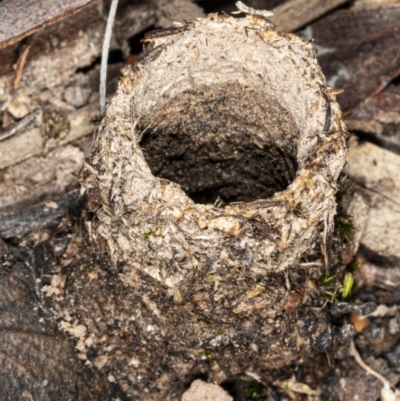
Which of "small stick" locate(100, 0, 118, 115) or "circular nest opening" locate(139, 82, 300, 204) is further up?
"small stick" locate(100, 0, 118, 115)

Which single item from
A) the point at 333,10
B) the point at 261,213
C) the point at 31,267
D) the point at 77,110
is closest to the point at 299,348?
the point at 261,213

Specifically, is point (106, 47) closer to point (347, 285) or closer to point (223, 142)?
A: point (223, 142)

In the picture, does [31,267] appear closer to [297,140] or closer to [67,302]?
[67,302]

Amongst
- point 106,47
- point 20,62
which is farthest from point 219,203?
point 20,62

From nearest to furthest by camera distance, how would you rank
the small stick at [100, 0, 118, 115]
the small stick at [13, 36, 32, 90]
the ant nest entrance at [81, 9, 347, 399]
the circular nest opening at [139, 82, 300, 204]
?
the ant nest entrance at [81, 9, 347, 399] → the small stick at [100, 0, 118, 115] → the circular nest opening at [139, 82, 300, 204] → the small stick at [13, 36, 32, 90]

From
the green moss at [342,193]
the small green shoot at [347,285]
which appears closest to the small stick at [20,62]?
the green moss at [342,193]

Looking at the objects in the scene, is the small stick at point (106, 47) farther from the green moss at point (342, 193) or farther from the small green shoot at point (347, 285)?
the small green shoot at point (347, 285)

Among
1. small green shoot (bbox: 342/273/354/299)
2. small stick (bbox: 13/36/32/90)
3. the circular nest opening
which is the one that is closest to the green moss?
the circular nest opening

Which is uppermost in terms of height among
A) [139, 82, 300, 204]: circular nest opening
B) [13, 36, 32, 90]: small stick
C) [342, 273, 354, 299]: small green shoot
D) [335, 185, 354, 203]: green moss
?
[13, 36, 32, 90]: small stick

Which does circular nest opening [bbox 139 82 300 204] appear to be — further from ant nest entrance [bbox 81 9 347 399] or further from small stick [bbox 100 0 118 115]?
small stick [bbox 100 0 118 115]
